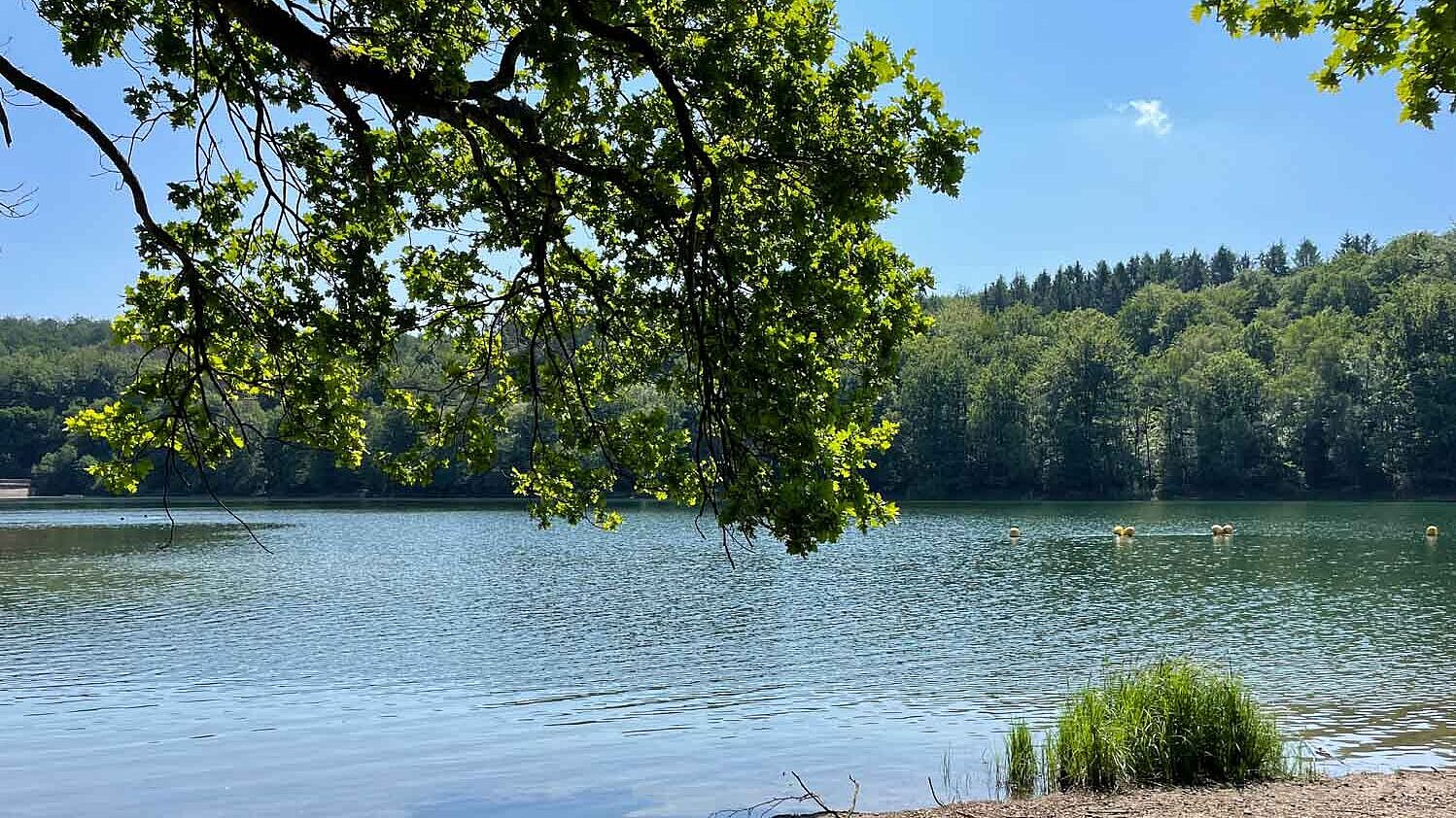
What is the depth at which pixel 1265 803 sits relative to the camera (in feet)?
32.5

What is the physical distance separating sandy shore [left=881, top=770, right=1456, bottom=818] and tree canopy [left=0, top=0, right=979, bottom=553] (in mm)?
3025

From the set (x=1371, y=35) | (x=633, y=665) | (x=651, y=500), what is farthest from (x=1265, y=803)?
(x=651, y=500)

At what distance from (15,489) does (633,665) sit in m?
158

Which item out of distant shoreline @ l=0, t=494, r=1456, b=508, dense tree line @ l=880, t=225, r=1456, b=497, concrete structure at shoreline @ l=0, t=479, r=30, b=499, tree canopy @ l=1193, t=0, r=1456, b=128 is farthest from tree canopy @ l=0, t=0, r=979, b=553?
concrete structure at shoreline @ l=0, t=479, r=30, b=499

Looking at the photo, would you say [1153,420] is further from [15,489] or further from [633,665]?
[15,489]

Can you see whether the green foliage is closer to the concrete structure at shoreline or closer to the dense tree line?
the dense tree line

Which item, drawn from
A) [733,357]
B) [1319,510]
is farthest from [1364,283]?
[733,357]

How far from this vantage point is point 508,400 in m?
12.8

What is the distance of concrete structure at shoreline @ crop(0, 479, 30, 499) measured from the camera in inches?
5790

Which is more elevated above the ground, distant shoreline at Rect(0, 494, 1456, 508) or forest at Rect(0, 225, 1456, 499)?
forest at Rect(0, 225, 1456, 499)

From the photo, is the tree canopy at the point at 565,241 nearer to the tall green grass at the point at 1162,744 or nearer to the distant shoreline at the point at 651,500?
the tall green grass at the point at 1162,744

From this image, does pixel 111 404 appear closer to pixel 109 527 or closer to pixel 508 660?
pixel 508 660

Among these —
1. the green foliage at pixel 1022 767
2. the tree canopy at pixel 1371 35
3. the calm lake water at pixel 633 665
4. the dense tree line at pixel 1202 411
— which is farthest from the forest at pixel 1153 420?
the tree canopy at pixel 1371 35

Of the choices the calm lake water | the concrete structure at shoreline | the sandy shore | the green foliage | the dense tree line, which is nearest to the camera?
the sandy shore
